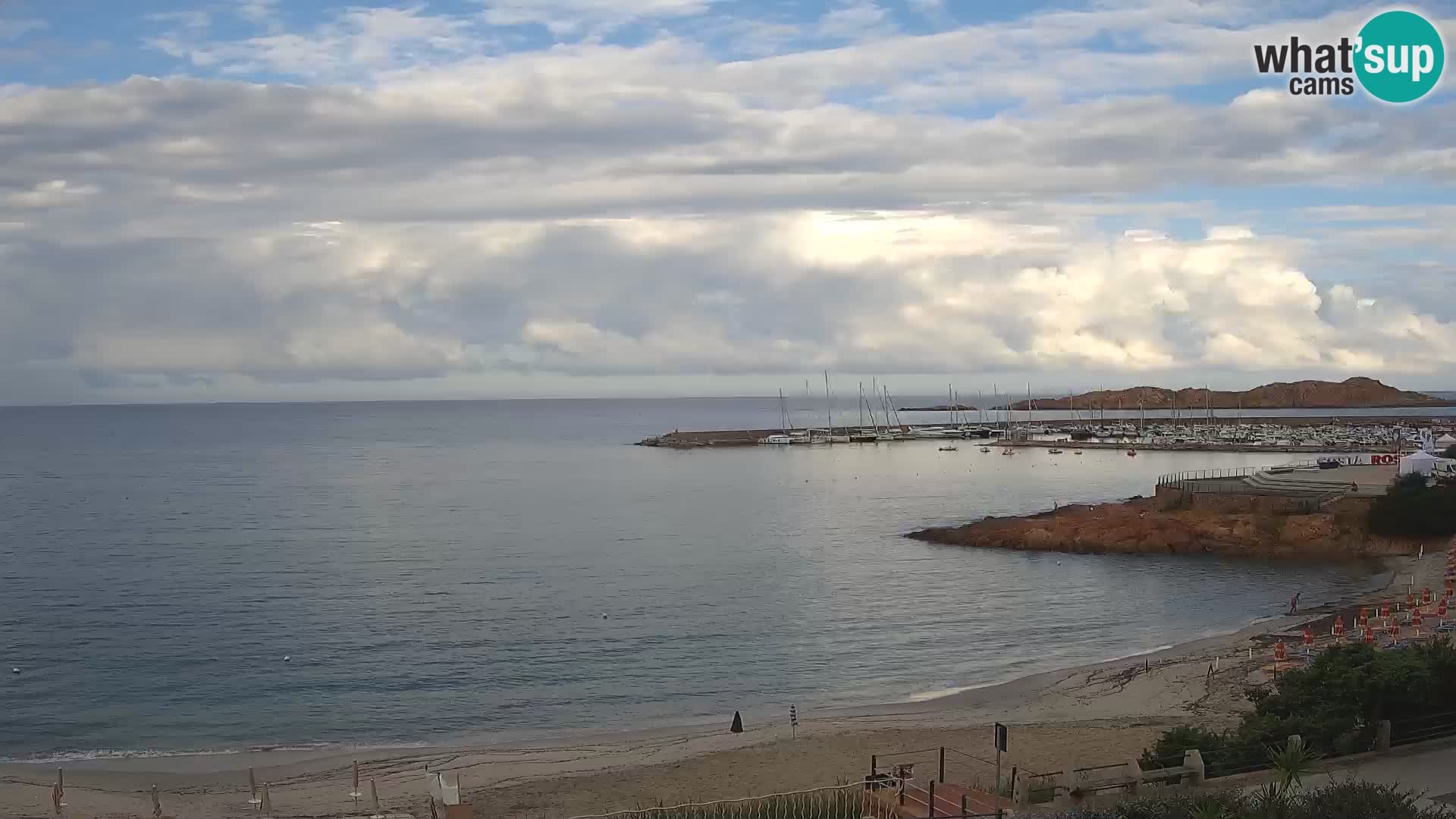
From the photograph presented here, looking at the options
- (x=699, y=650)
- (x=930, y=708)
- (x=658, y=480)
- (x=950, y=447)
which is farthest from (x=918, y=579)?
(x=950, y=447)

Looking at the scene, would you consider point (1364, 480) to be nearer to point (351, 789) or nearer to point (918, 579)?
point (918, 579)

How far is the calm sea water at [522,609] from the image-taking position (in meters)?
29.3

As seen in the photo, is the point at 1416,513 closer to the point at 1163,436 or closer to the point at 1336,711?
the point at 1336,711

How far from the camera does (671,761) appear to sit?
23266 millimetres

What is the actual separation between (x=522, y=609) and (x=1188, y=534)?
31.6 meters

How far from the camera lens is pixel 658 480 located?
104062 millimetres

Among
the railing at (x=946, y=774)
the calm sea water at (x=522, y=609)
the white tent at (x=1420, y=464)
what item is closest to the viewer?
the railing at (x=946, y=774)

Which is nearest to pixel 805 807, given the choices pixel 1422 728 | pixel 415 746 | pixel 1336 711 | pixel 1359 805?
pixel 1359 805

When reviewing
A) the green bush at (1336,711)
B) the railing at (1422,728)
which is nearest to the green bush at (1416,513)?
the green bush at (1336,711)

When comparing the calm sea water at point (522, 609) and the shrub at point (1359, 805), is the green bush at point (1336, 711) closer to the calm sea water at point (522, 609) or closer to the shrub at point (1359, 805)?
→ the shrub at point (1359, 805)

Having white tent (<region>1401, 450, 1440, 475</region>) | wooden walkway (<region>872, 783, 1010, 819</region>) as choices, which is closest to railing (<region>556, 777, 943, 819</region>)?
wooden walkway (<region>872, 783, 1010, 819</region>)

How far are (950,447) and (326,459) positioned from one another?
246ft

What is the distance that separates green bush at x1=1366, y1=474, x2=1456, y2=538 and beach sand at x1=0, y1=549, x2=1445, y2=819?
26.9 metres

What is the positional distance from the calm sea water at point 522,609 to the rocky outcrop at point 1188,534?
2.09 metres
